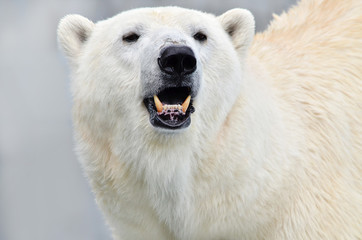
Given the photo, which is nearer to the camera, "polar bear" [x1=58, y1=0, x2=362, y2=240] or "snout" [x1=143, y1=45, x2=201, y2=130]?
"snout" [x1=143, y1=45, x2=201, y2=130]

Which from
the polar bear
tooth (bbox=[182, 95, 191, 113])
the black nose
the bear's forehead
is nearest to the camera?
the black nose

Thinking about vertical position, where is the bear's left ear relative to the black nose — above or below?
above

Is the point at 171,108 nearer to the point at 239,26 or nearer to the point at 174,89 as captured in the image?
the point at 174,89

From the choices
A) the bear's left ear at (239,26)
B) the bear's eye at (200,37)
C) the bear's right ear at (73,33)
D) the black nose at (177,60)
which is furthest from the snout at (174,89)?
the bear's right ear at (73,33)

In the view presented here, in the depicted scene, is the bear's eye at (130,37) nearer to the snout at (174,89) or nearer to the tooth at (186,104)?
the snout at (174,89)

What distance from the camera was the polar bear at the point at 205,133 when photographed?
11.3ft

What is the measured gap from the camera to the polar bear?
3.44 meters

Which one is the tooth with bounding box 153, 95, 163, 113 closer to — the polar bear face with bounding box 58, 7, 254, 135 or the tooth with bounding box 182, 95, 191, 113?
the polar bear face with bounding box 58, 7, 254, 135

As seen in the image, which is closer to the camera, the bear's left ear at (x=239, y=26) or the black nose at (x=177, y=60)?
the black nose at (x=177, y=60)

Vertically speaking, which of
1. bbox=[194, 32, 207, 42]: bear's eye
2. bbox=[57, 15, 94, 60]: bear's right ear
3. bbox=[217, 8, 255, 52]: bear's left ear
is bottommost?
bbox=[57, 15, 94, 60]: bear's right ear

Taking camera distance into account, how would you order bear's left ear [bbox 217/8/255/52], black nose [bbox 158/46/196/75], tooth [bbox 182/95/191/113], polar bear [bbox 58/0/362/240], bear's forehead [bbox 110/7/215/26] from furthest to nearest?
bear's left ear [bbox 217/8/255/52], bear's forehead [bbox 110/7/215/26], polar bear [bbox 58/0/362/240], tooth [bbox 182/95/191/113], black nose [bbox 158/46/196/75]

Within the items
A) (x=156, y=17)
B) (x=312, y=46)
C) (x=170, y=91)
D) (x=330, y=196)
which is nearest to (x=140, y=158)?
(x=170, y=91)

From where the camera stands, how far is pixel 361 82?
419cm

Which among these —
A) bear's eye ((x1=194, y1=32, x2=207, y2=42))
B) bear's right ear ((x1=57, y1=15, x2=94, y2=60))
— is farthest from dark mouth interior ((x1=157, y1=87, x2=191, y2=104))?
bear's right ear ((x1=57, y1=15, x2=94, y2=60))
